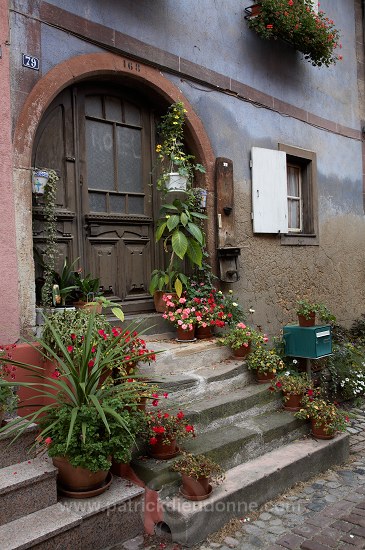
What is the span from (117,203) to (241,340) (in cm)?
190

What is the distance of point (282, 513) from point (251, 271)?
335cm

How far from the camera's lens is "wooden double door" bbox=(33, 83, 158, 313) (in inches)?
192

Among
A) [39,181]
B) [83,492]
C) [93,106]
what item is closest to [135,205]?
[93,106]

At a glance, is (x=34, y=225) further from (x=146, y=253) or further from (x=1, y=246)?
(x=146, y=253)

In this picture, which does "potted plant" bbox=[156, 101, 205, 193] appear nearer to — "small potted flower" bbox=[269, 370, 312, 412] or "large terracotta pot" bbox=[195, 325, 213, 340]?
"large terracotta pot" bbox=[195, 325, 213, 340]

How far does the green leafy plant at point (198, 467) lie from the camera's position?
3164 mm

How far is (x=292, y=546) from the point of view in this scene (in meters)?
3.04

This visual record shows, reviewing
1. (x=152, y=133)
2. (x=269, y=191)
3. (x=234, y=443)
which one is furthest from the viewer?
(x=269, y=191)

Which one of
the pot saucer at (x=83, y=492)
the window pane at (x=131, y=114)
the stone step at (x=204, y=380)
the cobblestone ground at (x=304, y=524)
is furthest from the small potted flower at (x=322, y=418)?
the window pane at (x=131, y=114)

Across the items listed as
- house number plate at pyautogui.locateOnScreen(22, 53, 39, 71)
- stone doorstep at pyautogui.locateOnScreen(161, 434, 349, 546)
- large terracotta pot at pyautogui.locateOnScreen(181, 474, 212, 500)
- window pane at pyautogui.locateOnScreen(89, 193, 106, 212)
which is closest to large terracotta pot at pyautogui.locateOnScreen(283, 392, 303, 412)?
stone doorstep at pyautogui.locateOnScreen(161, 434, 349, 546)

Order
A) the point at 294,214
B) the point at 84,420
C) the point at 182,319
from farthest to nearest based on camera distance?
the point at 294,214 → the point at 182,319 → the point at 84,420

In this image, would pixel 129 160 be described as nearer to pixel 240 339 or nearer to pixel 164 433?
pixel 240 339

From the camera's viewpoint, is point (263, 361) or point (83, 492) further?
point (263, 361)

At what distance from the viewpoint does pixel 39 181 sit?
4.23 m
